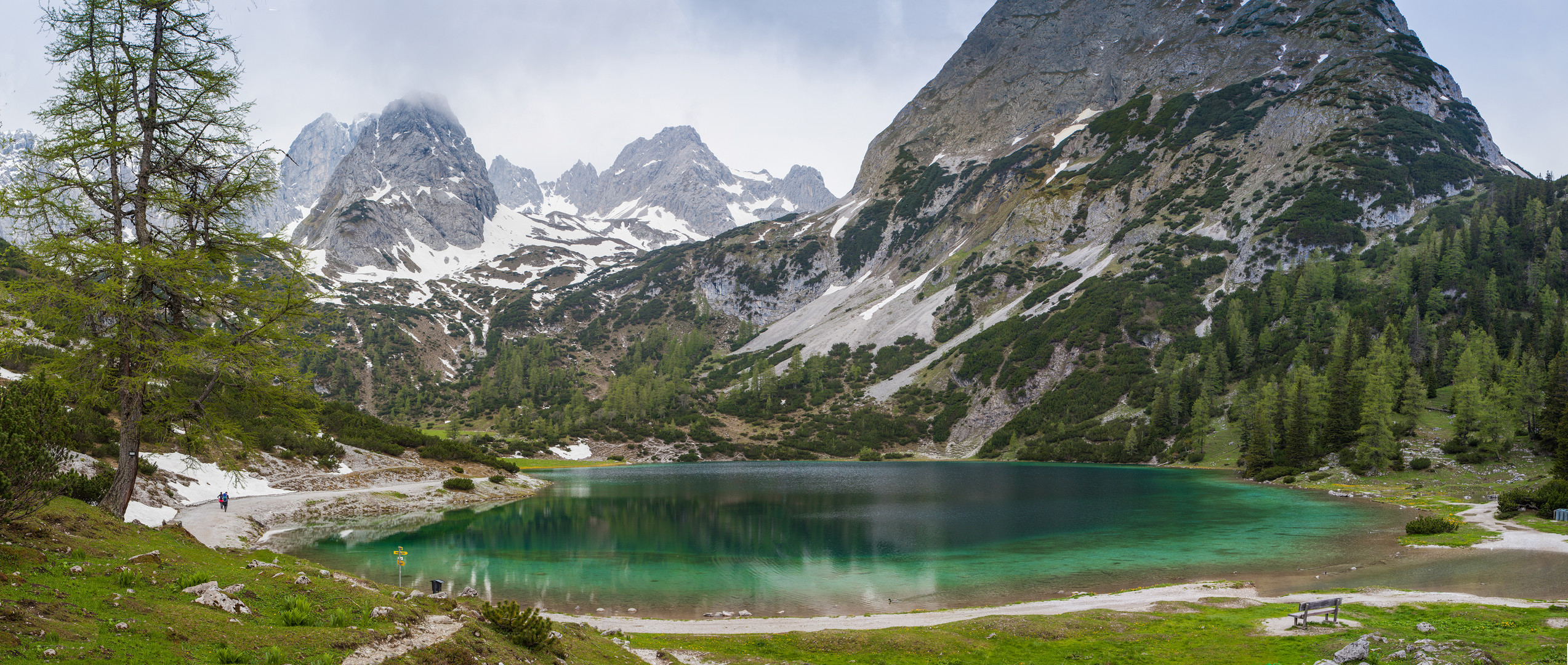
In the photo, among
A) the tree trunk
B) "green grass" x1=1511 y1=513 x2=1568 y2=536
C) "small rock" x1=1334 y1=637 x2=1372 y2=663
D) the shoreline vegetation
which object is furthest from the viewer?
"green grass" x1=1511 y1=513 x2=1568 y2=536

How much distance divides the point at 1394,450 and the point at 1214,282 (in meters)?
89.1

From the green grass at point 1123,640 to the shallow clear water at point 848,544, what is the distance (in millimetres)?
5760

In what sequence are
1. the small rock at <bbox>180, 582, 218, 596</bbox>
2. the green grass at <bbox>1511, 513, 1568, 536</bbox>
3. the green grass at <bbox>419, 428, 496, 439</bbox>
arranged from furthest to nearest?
the green grass at <bbox>419, 428, 496, 439</bbox>, the green grass at <bbox>1511, 513, 1568, 536</bbox>, the small rock at <bbox>180, 582, 218, 596</bbox>

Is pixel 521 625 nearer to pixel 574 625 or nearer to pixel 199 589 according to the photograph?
pixel 199 589

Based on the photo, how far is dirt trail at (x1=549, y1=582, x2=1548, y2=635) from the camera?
21.0m

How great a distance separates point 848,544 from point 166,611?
1316 inches

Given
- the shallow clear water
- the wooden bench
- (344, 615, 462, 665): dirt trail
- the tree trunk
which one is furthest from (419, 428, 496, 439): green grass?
the wooden bench

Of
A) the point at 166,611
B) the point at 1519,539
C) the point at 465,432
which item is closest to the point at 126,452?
the point at 166,611

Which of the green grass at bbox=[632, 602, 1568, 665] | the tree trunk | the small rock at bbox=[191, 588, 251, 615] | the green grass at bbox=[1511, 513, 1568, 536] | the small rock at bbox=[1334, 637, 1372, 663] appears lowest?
the green grass at bbox=[1511, 513, 1568, 536]

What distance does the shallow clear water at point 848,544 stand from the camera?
91.7 ft

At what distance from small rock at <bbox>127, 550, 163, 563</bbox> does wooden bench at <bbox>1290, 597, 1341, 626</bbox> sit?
1071 inches

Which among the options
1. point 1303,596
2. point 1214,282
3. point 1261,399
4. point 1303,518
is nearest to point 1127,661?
point 1303,596

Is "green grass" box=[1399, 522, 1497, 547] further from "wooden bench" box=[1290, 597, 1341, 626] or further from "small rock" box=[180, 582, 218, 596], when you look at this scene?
"small rock" box=[180, 582, 218, 596]

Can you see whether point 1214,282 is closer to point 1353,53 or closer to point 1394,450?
point 1394,450
